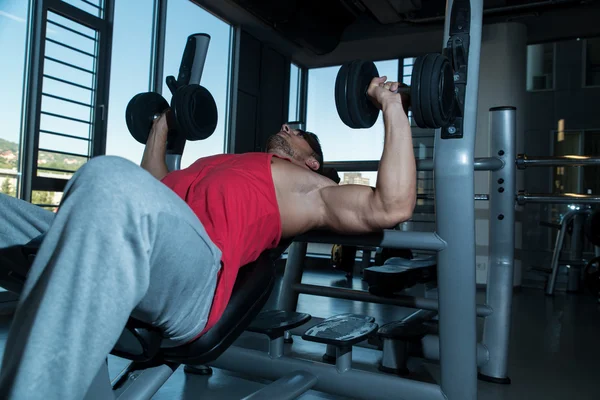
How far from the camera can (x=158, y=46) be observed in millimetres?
4340

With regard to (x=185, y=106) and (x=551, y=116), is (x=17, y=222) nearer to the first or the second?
(x=185, y=106)

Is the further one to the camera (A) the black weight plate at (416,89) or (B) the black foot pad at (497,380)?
(B) the black foot pad at (497,380)

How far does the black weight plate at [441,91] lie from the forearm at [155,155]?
3.23 feet

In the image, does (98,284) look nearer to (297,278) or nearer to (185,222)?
(185,222)

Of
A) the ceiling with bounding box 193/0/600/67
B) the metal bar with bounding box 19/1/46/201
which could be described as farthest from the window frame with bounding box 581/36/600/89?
the metal bar with bounding box 19/1/46/201

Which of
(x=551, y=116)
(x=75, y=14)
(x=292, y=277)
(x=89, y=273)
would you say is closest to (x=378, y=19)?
(x=551, y=116)

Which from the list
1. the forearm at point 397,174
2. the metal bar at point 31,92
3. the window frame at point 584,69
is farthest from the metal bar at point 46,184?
the window frame at point 584,69

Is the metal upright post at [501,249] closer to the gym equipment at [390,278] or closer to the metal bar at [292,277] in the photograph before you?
the gym equipment at [390,278]

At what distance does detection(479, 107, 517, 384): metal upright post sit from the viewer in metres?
2.01

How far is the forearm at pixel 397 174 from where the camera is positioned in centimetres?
119

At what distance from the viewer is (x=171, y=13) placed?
454 cm

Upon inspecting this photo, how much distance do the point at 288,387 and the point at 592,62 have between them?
17.5ft

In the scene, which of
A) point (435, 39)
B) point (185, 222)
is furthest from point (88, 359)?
point (435, 39)

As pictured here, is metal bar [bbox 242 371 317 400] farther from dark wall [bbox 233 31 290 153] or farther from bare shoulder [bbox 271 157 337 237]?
dark wall [bbox 233 31 290 153]
